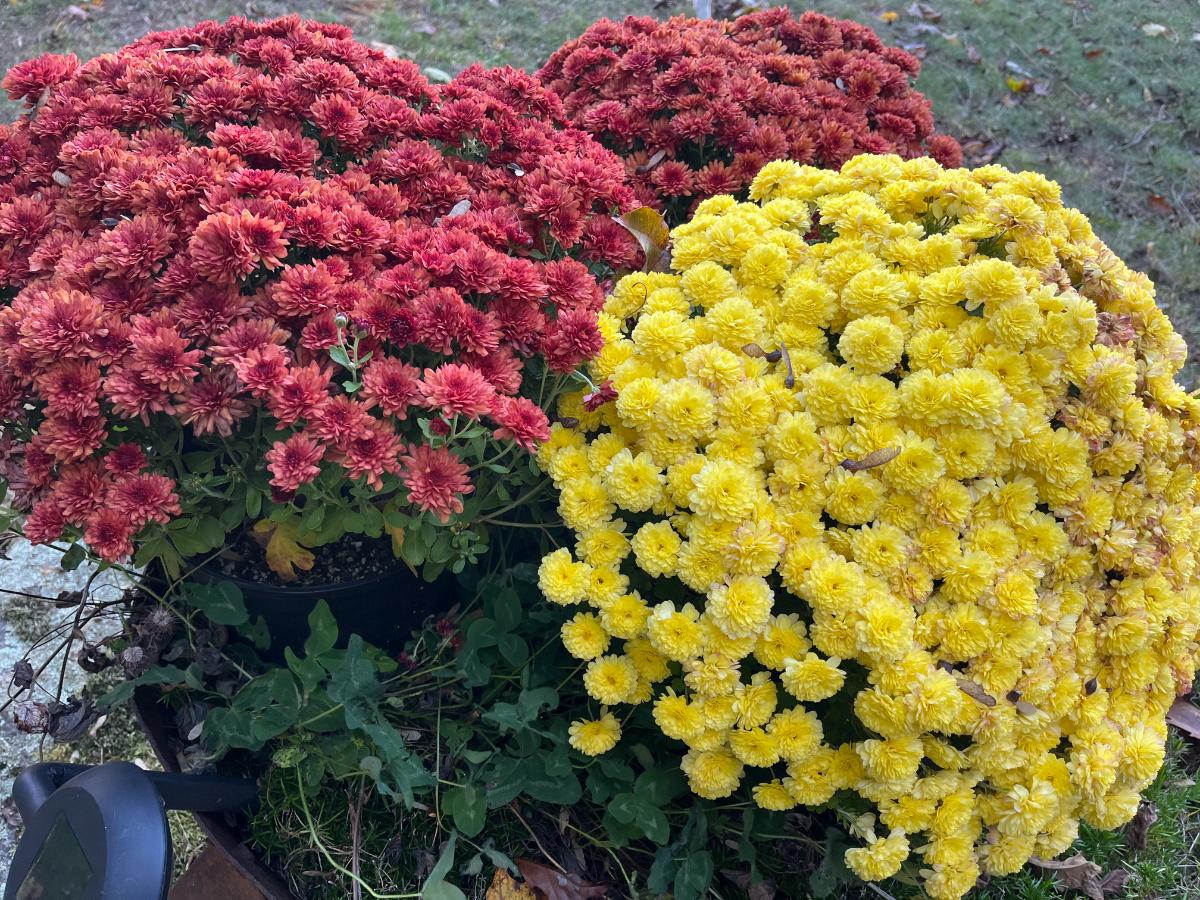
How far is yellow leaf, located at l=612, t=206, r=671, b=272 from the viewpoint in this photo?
2178mm

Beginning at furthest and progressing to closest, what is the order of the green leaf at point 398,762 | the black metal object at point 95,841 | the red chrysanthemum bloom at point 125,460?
the green leaf at point 398,762 < the red chrysanthemum bloom at point 125,460 < the black metal object at point 95,841

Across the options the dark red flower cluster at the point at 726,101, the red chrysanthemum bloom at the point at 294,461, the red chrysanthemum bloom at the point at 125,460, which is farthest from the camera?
the dark red flower cluster at the point at 726,101

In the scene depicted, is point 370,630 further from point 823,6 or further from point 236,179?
point 823,6

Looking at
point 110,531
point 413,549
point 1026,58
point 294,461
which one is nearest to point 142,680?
point 110,531

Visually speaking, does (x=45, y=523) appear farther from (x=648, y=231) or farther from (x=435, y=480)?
(x=648, y=231)

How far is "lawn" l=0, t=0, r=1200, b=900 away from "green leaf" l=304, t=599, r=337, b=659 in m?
3.39

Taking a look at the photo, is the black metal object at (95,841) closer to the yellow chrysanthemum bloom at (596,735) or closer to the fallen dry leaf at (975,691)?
the yellow chrysanthemum bloom at (596,735)

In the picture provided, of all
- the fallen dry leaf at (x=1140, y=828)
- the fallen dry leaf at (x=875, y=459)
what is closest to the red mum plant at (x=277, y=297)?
the fallen dry leaf at (x=875, y=459)


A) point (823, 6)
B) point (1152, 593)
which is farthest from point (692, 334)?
point (823, 6)

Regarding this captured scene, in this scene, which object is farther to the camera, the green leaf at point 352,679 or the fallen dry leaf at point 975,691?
the green leaf at point 352,679

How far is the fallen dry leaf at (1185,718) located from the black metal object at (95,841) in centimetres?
245

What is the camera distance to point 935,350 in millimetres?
1729

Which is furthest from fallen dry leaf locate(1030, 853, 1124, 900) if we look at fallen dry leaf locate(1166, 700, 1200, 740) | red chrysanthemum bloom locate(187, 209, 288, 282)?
red chrysanthemum bloom locate(187, 209, 288, 282)

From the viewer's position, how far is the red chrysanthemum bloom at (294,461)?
144cm
